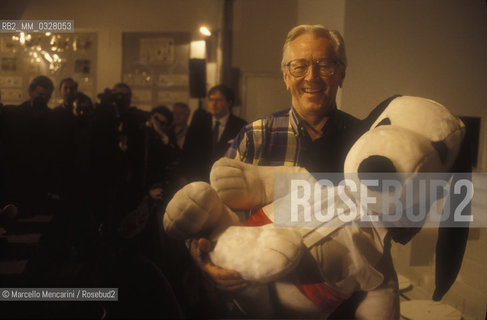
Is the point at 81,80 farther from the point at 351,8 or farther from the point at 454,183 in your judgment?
the point at 454,183

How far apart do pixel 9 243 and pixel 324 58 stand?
2.38 ft

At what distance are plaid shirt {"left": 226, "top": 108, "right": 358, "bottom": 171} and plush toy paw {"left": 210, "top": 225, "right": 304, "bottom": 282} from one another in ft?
0.43

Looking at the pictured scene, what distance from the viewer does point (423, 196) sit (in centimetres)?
55

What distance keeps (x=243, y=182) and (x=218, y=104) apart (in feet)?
0.57

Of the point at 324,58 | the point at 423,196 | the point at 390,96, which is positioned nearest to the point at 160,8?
the point at 324,58

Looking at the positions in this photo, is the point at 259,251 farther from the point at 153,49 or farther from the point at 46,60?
the point at 46,60

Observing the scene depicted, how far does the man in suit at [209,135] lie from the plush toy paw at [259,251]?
0.50ft

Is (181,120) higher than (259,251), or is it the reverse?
(181,120)

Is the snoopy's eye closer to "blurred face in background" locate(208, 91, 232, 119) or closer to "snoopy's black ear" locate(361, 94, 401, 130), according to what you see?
"snoopy's black ear" locate(361, 94, 401, 130)

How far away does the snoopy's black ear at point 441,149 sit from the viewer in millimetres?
539

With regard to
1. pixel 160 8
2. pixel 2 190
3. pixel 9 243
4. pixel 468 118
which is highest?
pixel 160 8

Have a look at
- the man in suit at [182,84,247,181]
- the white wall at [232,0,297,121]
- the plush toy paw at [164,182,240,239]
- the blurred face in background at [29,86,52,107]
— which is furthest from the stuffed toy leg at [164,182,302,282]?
the blurred face in background at [29,86,52,107]

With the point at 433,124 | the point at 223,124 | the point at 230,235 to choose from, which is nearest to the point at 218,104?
the point at 223,124

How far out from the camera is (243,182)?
2.00 ft
